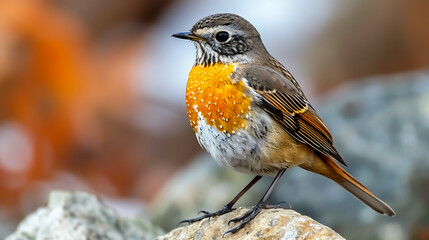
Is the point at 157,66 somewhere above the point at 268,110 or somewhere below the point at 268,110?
above

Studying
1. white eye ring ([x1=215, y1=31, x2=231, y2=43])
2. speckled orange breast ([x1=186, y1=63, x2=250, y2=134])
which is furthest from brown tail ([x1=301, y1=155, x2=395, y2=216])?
white eye ring ([x1=215, y1=31, x2=231, y2=43])

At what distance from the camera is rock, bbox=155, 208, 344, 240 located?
5.02m

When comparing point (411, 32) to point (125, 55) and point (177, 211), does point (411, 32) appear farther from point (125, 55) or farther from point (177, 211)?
point (177, 211)

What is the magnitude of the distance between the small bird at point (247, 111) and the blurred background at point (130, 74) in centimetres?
339

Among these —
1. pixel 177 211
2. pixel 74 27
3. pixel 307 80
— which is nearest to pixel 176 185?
pixel 177 211

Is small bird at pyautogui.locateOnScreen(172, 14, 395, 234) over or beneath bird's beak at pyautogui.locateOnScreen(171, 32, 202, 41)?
beneath

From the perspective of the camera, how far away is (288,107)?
20.0ft

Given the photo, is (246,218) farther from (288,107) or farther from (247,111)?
(288,107)

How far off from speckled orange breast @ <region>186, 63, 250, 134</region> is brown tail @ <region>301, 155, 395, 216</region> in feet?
2.93

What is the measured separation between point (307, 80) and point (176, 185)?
5.25 metres

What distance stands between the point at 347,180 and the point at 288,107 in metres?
0.82

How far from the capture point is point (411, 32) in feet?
45.5

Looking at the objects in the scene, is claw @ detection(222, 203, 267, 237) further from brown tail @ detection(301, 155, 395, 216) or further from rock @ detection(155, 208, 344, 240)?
brown tail @ detection(301, 155, 395, 216)

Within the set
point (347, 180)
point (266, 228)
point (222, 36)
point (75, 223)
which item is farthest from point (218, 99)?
point (75, 223)
